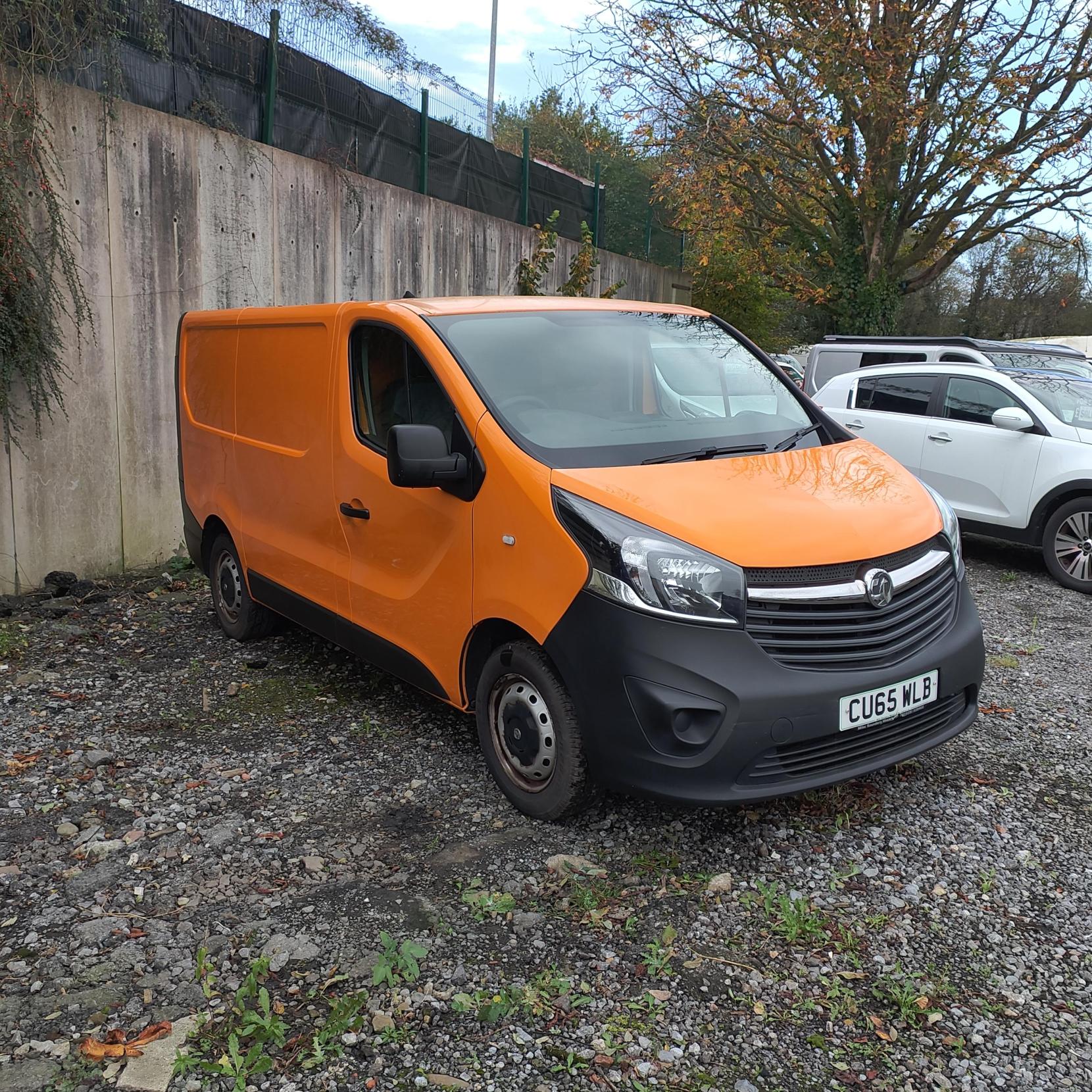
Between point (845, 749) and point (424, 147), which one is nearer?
point (845, 749)

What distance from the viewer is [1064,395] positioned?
8.04 metres

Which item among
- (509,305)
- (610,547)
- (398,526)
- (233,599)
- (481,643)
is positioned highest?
(509,305)

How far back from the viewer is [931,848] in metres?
3.43

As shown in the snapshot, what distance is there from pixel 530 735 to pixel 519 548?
681 mm

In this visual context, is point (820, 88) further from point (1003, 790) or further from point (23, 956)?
point (23, 956)

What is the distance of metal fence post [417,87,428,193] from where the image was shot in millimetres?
9891

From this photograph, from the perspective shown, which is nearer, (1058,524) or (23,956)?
(23,956)

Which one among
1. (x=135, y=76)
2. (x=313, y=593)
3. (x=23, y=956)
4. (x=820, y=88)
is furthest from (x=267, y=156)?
(x=820, y=88)

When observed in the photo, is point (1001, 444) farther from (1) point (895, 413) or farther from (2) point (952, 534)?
(2) point (952, 534)

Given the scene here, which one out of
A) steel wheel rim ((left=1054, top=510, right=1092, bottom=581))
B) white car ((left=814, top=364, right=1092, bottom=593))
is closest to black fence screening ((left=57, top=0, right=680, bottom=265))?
white car ((left=814, top=364, right=1092, bottom=593))

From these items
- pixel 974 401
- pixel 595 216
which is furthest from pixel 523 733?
pixel 595 216

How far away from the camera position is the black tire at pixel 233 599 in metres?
5.63

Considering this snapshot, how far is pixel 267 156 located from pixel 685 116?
10.9m

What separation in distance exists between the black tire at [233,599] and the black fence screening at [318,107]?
10.9ft
